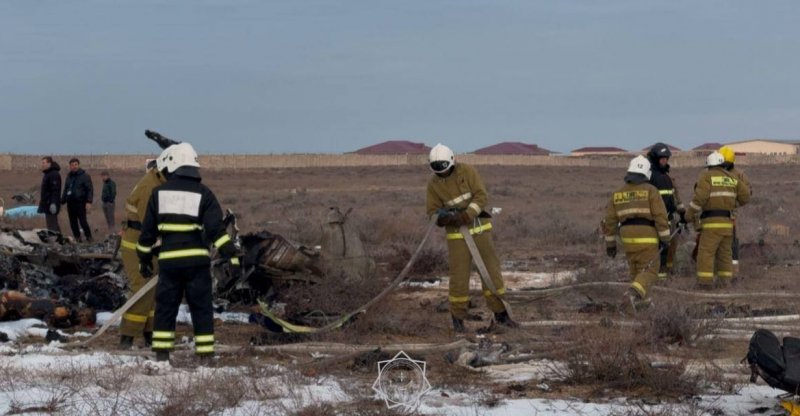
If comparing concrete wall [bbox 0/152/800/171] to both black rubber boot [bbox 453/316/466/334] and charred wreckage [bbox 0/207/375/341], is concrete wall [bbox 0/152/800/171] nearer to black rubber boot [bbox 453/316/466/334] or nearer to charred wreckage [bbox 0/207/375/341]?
charred wreckage [bbox 0/207/375/341]

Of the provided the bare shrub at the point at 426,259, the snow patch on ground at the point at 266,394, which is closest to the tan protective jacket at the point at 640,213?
the snow patch on ground at the point at 266,394

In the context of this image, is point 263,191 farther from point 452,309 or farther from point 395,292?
point 452,309

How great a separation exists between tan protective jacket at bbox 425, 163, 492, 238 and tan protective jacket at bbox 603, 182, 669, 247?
1.58 meters

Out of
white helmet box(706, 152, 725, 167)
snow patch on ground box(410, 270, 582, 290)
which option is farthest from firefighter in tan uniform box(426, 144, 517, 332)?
white helmet box(706, 152, 725, 167)

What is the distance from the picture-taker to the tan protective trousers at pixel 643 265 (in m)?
11.3

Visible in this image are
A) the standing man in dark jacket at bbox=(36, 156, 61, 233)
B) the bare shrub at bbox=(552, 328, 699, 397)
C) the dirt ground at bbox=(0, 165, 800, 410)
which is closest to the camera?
the bare shrub at bbox=(552, 328, 699, 397)

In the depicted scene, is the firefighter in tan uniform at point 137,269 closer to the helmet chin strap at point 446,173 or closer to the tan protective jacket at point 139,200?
the tan protective jacket at point 139,200

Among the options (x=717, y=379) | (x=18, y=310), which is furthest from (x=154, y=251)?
(x=717, y=379)

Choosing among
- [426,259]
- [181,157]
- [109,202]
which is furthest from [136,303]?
[109,202]

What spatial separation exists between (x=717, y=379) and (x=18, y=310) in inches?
262

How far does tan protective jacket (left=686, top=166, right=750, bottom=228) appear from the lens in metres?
13.8

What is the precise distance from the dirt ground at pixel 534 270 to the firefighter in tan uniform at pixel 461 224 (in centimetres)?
33

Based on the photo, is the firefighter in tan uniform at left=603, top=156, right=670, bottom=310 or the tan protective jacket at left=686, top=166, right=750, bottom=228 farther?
the tan protective jacket at left=686, top=166, right=750, bottom=228

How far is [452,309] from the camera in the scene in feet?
35.8
